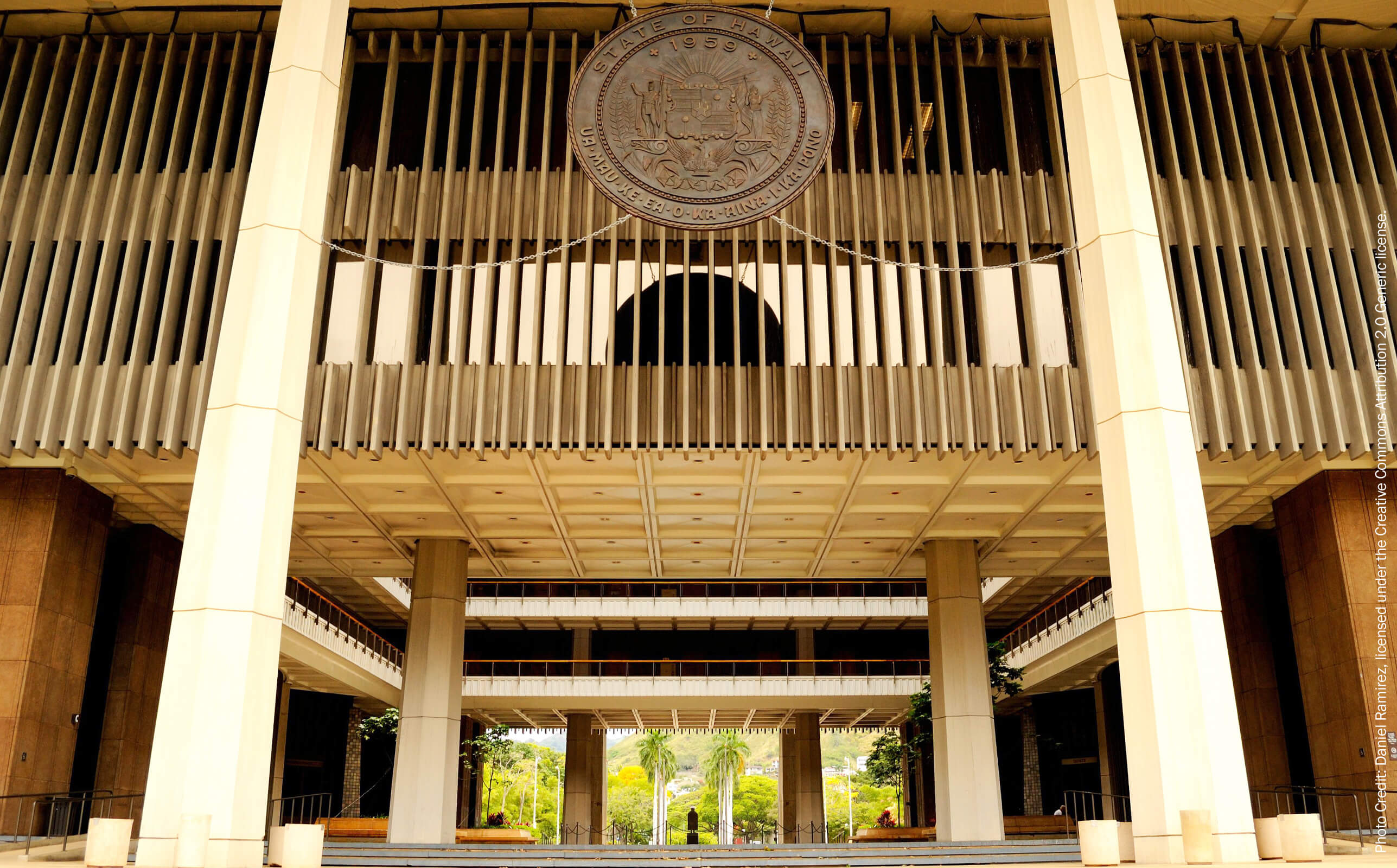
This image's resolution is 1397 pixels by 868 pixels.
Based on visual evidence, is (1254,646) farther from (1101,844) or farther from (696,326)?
(1101,844)

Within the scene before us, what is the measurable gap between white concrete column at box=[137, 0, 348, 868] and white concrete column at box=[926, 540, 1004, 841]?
1299 centimetres

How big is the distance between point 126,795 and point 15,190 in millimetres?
8358

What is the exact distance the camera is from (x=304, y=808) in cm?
3092

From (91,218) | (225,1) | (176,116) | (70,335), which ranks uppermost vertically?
(225,1)

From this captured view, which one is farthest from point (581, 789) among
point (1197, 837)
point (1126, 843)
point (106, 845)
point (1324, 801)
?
point (1197, 837)

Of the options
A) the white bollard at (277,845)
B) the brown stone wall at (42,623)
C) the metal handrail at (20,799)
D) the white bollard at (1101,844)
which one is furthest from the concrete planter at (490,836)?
the white bollard at (1101,844)

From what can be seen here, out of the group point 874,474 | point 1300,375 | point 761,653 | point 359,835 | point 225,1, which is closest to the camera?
point 1300,375

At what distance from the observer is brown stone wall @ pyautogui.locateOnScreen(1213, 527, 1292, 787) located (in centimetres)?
1652

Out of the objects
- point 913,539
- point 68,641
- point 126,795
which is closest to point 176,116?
point 68,641

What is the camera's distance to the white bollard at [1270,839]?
698 cm

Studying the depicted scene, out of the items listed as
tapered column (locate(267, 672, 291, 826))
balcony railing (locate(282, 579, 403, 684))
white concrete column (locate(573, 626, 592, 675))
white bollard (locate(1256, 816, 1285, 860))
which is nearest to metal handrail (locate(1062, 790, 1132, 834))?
white concrete column (locate(573, 626, 592, 675))

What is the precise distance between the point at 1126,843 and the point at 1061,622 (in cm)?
1940

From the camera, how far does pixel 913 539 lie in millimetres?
19016

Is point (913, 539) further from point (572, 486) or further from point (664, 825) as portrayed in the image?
point (664, 825)
